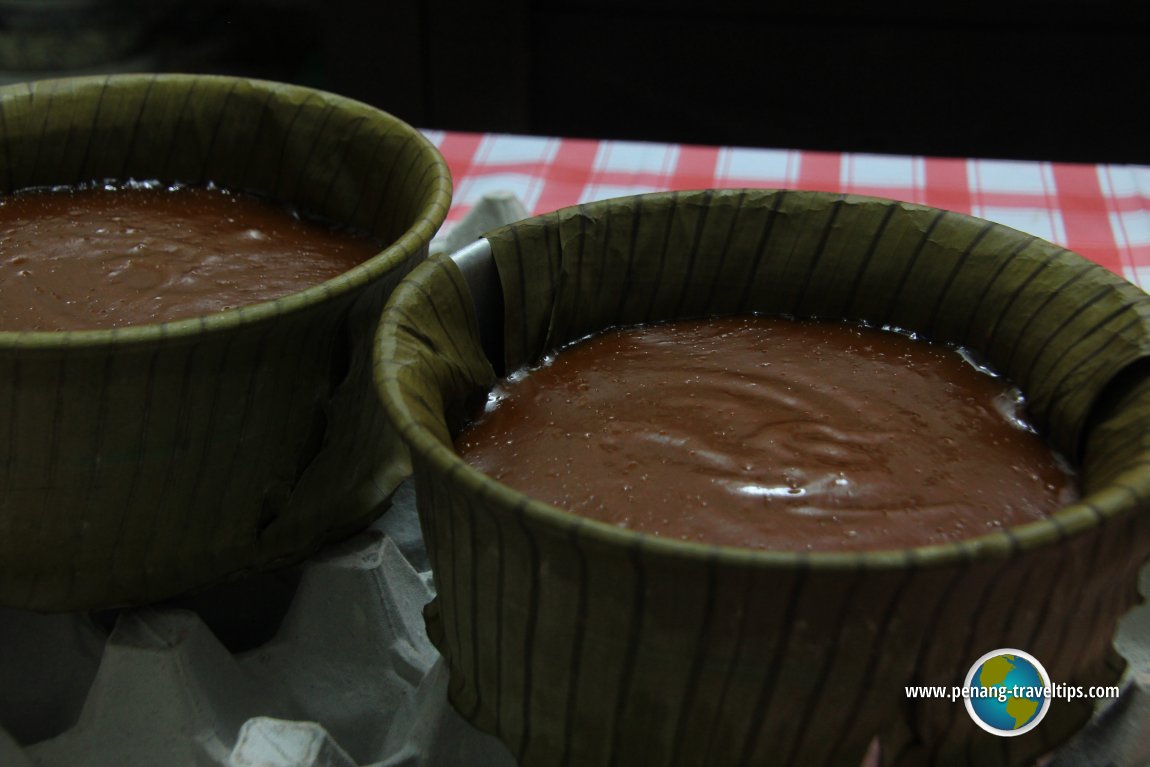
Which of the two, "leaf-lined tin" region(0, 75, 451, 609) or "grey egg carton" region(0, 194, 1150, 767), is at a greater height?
"leaf-lined tin" region(0, 75, 451, 609)

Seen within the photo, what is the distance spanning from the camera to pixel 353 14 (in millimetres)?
2387

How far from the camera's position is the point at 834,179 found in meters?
1.61

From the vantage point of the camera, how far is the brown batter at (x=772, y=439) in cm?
71

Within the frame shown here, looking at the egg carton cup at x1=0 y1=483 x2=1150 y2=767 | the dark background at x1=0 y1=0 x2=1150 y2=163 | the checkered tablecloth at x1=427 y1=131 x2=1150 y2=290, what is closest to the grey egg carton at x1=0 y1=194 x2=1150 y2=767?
the egg carton cup at x1=0 y1=483 x2=1150 y2=767

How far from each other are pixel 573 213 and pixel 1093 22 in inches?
72.5

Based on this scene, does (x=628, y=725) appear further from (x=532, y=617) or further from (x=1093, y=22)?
(x=1093, y=22)

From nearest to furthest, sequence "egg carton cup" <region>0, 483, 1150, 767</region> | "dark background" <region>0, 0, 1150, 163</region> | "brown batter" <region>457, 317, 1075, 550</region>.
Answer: "brown batter" <region>457, 317, 1075, 550</region>
"egg carton cup" <region>0, 483, 1150, 767</region>
"dark background" <region>0, 0, 1150, 163</region>

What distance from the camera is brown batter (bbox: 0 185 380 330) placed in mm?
916

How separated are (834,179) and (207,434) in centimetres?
103

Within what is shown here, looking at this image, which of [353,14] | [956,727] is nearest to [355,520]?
[956,727]

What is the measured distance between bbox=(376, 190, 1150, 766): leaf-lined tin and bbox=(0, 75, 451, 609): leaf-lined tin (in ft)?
0.30

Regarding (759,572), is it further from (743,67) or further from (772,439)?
(743,67)

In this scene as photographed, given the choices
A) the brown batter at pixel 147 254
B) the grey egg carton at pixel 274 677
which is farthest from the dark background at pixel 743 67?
the grey egg carton at pixel 274 677

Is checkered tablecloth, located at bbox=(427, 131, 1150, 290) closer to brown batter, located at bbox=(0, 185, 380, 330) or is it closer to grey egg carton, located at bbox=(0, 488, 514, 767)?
brown batter, located at bbox=(0, 185, 380, 330)
